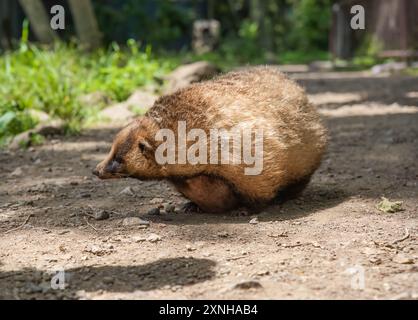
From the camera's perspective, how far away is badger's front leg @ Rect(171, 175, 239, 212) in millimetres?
4625

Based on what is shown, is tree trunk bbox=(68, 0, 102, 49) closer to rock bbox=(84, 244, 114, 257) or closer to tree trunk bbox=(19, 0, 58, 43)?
tree trunk bbox=(19, 0, 58, 43)

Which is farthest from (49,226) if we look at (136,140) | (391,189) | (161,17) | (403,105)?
(161,17)

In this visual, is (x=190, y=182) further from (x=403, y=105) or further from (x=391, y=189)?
(x=403, y=105)

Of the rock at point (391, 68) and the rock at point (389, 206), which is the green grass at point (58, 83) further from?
the rock at point (391, 68)

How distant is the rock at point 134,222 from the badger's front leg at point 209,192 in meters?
0.37

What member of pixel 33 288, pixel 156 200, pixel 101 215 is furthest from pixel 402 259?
pixel 156 200

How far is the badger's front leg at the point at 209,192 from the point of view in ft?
15.2

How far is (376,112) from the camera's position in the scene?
995 cm

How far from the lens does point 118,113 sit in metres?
9.56

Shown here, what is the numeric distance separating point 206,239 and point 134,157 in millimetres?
800

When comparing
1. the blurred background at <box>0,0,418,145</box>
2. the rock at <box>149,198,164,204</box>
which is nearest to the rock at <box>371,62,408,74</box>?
the blurred background at <box>0,0,418,145</box>

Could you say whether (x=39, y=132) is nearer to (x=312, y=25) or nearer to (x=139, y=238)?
(x=139, y=238)

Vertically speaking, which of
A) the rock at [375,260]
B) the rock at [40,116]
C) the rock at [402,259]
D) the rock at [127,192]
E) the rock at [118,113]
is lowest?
the rock at [127,192]

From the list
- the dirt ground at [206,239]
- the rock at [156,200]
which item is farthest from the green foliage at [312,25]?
the rock at [156,200]
